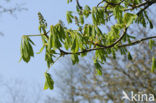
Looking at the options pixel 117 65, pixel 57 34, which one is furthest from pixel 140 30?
pixel 57 34

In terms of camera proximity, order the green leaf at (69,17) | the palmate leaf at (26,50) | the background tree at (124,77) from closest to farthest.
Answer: the palmate leaf at (26,50) → the green leaf at (69,17) → the background tree at (124,77)

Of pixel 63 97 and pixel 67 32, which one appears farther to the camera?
pixel 63 97

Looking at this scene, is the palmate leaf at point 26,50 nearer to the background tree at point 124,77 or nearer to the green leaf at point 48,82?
the green leaf at point 48,82

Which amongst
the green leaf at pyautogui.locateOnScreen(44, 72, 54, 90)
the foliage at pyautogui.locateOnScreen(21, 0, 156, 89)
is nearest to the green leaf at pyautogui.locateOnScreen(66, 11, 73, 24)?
the foliage at pyautogui.locateOnScreen(21, 0, 156, 89)

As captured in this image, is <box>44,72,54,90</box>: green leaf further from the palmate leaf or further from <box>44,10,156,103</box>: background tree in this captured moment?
<box>44,10,156,103</box>: background tree

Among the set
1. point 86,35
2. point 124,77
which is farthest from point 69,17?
point 124,77

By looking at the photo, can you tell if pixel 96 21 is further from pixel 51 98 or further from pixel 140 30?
pixel 51 98

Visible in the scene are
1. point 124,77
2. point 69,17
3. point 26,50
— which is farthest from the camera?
point 124,77

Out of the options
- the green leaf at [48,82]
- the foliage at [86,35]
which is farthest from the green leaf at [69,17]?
the green leaf at [48,82]

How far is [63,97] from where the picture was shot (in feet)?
46.6

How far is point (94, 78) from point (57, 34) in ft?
20.9

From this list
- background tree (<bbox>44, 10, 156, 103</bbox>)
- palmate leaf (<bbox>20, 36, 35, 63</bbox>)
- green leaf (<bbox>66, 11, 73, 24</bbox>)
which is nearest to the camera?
palmate leaf (<bbox>20, 36, 35, 63</bbox>)

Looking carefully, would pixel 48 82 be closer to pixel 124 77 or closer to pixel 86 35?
pixel 86 35

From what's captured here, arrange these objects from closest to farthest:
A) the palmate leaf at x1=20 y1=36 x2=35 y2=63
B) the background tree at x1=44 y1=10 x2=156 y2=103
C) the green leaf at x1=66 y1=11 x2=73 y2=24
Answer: the palmate leaf at x1=20 y1=36 x2=35 y2=63 → the green leaf at x1=66 y1=11 x2=73 y2=24 → the background tree at x1=44 y1=10 x2=156 y2=103
